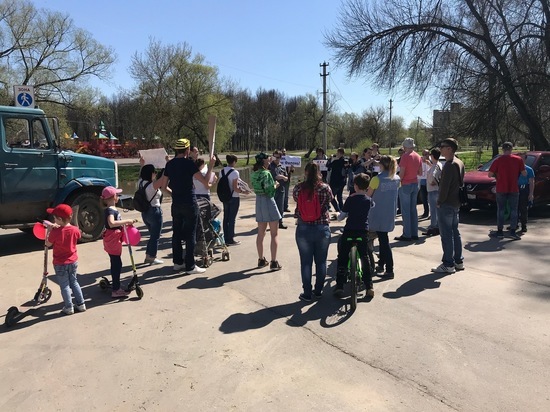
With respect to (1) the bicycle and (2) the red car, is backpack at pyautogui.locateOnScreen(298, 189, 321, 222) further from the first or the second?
(2) the red car

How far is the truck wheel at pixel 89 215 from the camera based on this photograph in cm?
880

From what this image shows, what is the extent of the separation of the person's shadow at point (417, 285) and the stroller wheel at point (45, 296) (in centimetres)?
432

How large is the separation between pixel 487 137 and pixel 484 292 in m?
20.4

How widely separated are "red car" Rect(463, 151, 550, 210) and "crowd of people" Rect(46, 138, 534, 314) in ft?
5.84

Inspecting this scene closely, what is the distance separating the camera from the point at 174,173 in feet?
20.9

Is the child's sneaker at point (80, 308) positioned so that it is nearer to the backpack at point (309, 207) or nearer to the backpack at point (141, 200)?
the backpack at point (141, 200)

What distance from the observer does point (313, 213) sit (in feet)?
17.2

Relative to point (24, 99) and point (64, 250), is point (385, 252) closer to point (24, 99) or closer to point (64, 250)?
point (64, 250)

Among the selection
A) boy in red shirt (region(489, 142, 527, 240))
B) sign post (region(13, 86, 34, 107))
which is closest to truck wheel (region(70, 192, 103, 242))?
sign post (region(13, 86, 34, 107))

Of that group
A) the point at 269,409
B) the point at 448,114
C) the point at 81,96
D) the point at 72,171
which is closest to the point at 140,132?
the point at 81,96

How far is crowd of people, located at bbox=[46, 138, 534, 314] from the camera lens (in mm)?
5293

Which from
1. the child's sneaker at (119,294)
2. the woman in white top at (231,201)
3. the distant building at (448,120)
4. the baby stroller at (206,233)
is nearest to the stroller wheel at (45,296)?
the child's sneaker at (119,294)

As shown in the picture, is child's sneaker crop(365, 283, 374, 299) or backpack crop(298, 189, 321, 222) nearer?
backpack crop(298, 189, 321, 222)

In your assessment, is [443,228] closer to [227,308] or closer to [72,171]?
[227,308]
